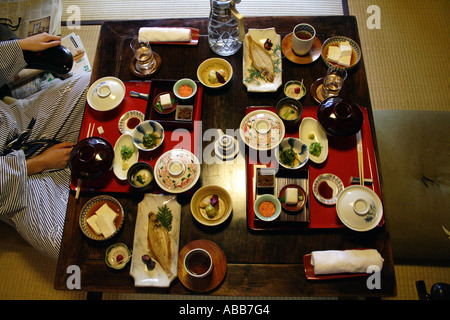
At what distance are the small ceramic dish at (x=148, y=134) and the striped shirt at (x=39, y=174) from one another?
2.42 ft

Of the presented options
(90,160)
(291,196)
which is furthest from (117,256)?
(291,196)

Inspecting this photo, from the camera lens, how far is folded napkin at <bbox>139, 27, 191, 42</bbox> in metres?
2.18

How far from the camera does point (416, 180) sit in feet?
7.20

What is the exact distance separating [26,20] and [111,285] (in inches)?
140

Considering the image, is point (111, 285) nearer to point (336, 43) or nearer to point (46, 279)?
point (46, 279)

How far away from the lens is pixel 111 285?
167 centimetres

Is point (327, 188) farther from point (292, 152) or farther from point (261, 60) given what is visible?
point (261, 60)

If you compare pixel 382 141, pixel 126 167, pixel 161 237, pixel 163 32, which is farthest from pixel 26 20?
pixel 382 141

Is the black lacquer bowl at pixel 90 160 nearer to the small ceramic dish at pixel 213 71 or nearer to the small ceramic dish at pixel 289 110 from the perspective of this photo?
the small ceramic dish at pixel 213 71

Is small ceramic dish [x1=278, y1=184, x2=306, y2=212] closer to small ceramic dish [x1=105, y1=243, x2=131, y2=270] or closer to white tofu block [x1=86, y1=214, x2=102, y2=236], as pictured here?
small ceramic dish [x1=105, y1=243, x2=131, y2=270]

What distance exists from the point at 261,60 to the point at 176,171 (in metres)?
1.05

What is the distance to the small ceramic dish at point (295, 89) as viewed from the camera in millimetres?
2023

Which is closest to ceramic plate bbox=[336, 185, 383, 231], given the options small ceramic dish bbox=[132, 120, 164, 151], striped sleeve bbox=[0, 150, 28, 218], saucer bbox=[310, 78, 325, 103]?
saucer bbox=[310, 78, 325, 103]

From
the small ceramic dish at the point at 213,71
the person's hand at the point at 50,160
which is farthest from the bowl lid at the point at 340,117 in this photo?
the person's hand at the point at 50,160
